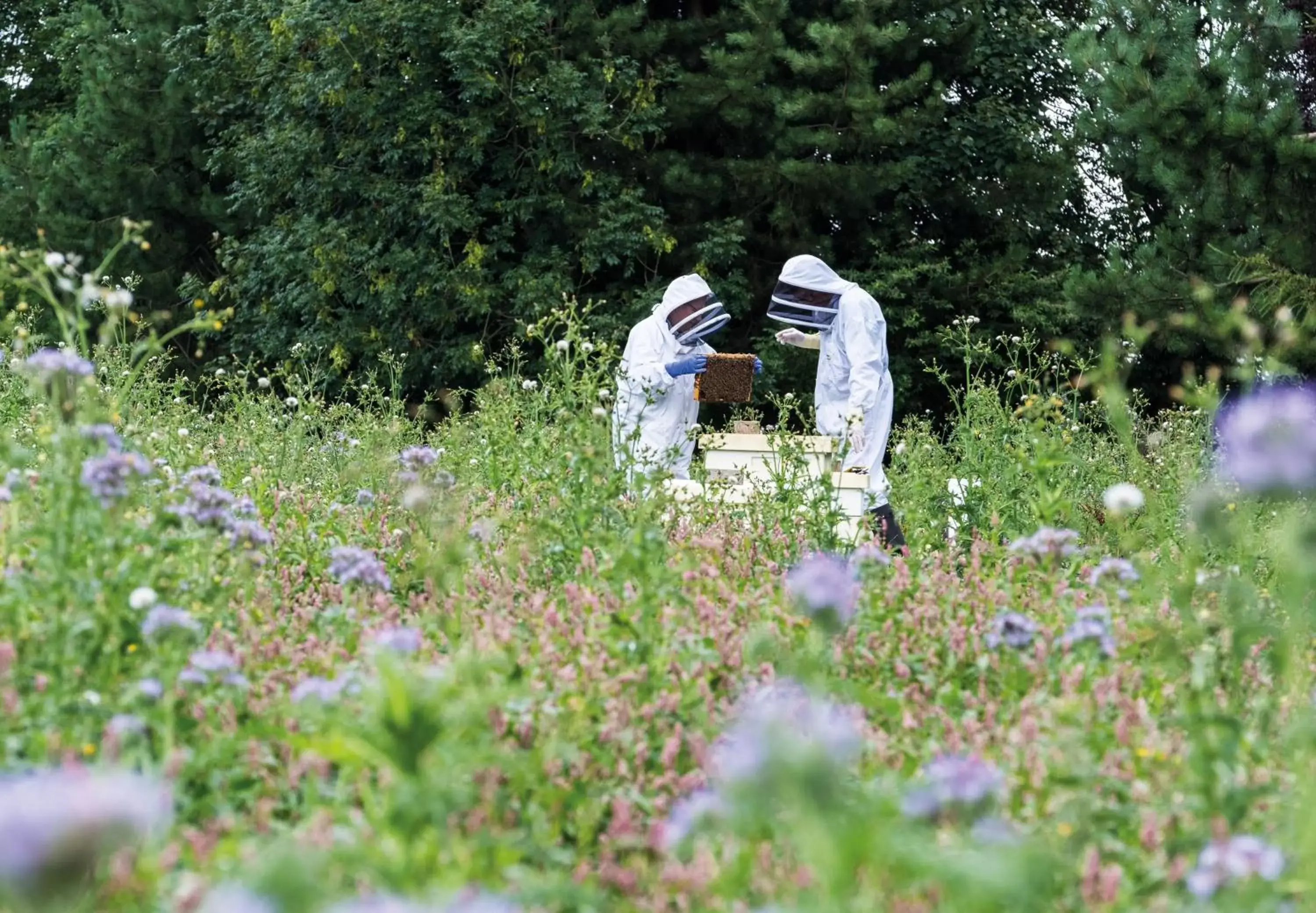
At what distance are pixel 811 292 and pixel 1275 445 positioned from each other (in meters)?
6.70

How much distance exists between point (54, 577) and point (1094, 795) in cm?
256

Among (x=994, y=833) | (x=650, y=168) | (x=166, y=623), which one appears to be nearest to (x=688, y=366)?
(x=166, y=623)

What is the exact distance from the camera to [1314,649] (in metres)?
4.83

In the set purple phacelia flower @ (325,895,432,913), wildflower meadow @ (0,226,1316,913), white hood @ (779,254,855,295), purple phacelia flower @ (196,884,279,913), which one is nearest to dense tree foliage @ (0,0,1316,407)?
white hood @ (779,254,855,295)

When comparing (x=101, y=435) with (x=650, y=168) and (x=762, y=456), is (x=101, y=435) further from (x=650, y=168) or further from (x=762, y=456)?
(x=650, y=168)

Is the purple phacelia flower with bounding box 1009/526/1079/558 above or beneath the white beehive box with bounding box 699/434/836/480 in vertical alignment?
beneath

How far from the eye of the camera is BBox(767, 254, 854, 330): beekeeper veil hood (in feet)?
31.5

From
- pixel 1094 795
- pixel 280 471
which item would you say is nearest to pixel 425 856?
pixel 1094 795

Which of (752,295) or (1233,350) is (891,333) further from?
(1233,350)

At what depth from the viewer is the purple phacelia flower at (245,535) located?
438cm

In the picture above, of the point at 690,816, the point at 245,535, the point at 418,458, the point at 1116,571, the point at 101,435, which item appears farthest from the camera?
the point at 418,458

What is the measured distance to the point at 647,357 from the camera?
35.4ft

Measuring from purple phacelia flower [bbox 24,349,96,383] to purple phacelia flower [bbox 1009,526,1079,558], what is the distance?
2.71m

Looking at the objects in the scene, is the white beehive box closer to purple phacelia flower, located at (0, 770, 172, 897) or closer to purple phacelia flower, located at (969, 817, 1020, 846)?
purple phacelia flower, located at (969, 817, 1020, 846)
